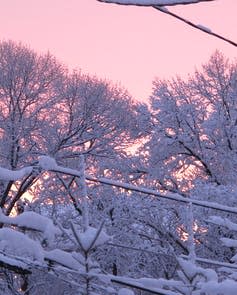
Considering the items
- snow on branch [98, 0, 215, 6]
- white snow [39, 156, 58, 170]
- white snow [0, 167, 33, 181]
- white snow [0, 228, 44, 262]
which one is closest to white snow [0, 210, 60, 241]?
white snow [0, 228, 44, 262]

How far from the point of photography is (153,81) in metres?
17.7

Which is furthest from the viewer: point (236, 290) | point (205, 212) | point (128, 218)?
point (128, 218)

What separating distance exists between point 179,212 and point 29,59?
762 centimetres

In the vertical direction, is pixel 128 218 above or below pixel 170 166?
below

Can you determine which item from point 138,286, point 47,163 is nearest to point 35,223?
point 47,163

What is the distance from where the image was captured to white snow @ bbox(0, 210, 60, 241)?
227cm

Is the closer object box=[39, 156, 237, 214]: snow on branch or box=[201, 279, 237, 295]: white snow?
box=[201, 279, 237, 295]: white snow

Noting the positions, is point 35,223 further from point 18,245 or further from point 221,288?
point 221,288

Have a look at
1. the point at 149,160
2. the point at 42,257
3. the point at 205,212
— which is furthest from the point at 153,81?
the point at 42,257

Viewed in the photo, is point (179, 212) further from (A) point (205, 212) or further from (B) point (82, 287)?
(B) point (82, 287)

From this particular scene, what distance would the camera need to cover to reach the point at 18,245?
2.27 metres

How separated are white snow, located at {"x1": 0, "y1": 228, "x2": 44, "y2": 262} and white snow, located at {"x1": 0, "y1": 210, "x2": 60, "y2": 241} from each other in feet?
0.15

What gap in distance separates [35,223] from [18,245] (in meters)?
0.11

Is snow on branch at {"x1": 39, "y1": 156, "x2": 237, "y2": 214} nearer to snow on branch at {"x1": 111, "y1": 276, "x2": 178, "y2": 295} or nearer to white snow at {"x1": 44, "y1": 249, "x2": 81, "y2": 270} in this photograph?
white snow at {"x1": 44, "y1": 249, "x2": 81, "y2": 270}
